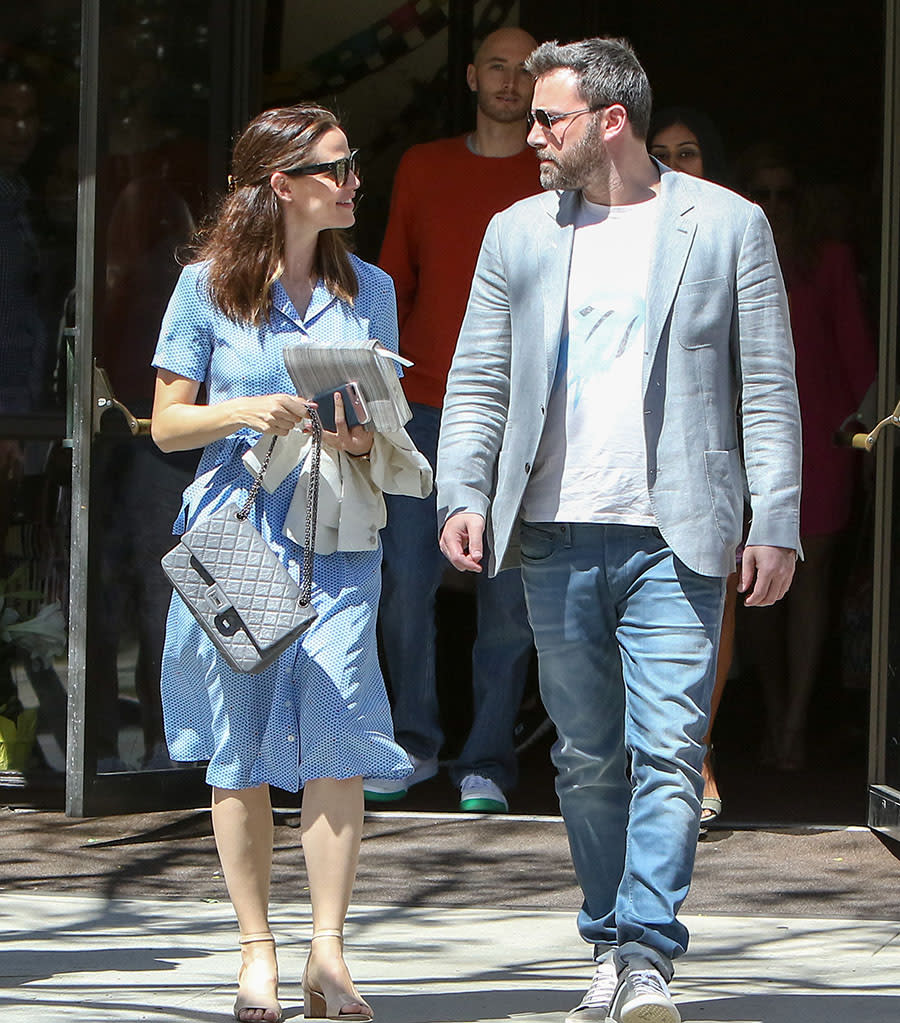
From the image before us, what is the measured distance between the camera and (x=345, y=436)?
402cm

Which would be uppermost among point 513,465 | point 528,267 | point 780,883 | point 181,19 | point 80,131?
point 181,19

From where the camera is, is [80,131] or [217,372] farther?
[80,131]

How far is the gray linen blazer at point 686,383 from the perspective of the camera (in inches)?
153

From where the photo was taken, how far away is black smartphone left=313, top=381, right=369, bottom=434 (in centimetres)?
397

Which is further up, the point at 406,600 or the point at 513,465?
the point at 513,465

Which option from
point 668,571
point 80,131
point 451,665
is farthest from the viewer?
point 451,665

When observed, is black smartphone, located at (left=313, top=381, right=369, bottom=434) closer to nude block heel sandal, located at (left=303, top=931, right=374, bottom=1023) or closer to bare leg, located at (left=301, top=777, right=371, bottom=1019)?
bare leg, located at (left=301, top=777, right=371, bottom=1019)

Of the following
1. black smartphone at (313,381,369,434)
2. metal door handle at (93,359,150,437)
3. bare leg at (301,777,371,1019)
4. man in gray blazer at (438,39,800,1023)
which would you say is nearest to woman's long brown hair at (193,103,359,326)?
black smartphone at (313,381,369,434)

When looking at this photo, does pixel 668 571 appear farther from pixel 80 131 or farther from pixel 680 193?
pixel 80 131

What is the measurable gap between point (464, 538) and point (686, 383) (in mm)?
550

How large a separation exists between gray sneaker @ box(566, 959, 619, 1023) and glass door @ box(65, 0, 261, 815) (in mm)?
2594

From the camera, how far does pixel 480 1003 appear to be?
4.17 m

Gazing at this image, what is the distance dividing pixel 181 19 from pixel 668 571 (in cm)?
309

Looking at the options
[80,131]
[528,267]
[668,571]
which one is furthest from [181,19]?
[668,571]
